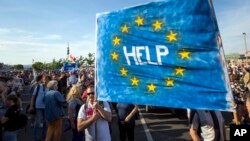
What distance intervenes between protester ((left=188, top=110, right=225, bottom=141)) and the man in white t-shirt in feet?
3.89

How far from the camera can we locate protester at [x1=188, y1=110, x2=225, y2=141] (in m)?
4.52

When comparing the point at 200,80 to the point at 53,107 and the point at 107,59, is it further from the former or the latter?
the point at 53,107

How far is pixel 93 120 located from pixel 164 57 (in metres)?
1.51

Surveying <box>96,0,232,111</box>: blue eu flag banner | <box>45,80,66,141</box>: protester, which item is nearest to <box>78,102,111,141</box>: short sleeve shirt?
→ <box>96,0,232,111</box>: blue eu flag banner

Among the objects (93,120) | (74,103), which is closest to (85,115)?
(93,120)

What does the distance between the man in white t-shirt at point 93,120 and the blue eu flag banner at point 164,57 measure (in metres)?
0.48

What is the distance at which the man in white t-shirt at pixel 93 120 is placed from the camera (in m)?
4.68

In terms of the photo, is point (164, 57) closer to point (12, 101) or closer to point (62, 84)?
point (12, 101)

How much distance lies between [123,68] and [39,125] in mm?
5193

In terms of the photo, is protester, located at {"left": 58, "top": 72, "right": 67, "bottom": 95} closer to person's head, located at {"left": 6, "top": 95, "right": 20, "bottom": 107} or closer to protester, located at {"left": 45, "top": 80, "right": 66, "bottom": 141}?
protester, located at {"left": 45, "top": 80, "right": 66, "bottom": 141}

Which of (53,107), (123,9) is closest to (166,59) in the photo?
(123,9)

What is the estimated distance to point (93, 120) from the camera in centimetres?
466

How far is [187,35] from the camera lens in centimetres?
358

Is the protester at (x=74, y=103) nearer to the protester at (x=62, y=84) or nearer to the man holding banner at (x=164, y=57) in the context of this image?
the man holding banner at (x=164, y=57)
